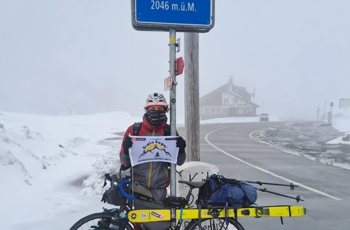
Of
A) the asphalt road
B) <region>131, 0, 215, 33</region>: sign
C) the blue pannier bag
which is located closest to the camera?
<region>131, 0, 215, 33</region>: sign

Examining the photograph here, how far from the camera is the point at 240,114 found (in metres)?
71.3

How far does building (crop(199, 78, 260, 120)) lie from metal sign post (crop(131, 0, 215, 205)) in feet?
216

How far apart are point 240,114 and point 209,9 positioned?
70.1 m

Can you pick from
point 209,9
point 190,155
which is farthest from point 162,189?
point 190,155

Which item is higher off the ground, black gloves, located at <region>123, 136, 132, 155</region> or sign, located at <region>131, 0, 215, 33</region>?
sign, located at <region>131, 0, 215, 33</region>

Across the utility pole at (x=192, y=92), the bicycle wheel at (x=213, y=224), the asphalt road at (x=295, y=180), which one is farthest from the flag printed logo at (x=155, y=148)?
the asphalt road at (x=295, y=180)

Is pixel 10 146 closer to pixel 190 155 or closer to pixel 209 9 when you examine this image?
pixel 190 155

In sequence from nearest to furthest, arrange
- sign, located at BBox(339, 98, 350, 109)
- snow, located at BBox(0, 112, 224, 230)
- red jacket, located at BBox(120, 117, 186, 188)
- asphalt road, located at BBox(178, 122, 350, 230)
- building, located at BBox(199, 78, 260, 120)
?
red jacket, located at BBox(120, 117, 186, 188) → snow, located at BBox(0, 112, 224, 230) → asphalt road, located at BBox(178, 122, 350, 230) → sign, located at BBox(339, 98, 350, 109) → building, located at BBox(199, 78, 260, 120)

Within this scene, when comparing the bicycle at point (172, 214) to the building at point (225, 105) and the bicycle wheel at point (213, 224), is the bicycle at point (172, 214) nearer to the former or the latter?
the bicycle wheel at point (213, 224)

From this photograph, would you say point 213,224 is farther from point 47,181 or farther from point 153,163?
point 47,181

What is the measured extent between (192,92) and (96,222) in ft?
10.7

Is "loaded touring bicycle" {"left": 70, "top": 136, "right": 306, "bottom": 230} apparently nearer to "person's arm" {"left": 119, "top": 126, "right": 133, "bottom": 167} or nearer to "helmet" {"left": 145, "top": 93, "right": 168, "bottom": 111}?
"person's arm" {"left": 119, "top": 126, "right": 133, "bottom": 167}

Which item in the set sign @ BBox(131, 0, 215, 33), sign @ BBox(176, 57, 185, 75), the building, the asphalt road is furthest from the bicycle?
the building

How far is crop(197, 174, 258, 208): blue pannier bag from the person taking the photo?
9.93ft
